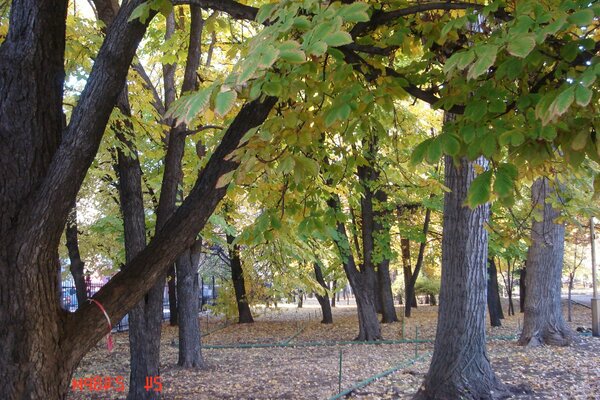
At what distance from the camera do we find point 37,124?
329 centimetres

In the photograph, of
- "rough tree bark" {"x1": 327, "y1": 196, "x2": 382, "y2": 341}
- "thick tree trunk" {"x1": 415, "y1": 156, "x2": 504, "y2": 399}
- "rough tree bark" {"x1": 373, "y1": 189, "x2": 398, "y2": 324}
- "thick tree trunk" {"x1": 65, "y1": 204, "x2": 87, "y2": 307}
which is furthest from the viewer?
"rough tree bark" {"x1": 373, "y1": 189, "x2": 398, "y2": 324}

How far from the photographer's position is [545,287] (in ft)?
37.0

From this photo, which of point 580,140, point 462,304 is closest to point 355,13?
point 580,140

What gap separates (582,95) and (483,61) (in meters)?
0.41

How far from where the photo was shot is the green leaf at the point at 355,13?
2.02m

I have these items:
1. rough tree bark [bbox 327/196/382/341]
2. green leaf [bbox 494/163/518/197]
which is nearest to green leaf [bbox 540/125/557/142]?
green leaf [bbox 494/163/518/197]

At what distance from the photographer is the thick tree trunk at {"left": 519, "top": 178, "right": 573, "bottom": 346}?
11.0 meters

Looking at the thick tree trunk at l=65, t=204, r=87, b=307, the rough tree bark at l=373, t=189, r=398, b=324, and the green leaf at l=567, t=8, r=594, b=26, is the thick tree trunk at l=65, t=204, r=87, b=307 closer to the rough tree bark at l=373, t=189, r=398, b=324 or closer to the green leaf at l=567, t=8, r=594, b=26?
the rough tree bark at l=373, t=189, r=398, b=324

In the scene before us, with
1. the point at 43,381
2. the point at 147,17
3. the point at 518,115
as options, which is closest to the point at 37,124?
the point at 147,17

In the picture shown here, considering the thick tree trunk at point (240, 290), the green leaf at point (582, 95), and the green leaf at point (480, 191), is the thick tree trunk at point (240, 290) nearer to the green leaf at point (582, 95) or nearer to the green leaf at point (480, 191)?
the green leaf at point (480, 191)

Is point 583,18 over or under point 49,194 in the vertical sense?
over

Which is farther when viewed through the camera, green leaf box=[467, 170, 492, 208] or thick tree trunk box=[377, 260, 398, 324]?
thick tree trunk box=[377, 260, 398, 324]

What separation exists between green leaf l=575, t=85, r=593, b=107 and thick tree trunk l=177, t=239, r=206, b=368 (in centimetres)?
871

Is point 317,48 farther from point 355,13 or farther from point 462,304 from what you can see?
point 462,304
